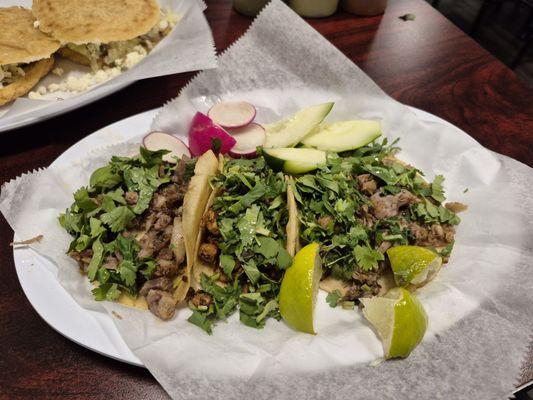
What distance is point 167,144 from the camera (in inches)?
80.2

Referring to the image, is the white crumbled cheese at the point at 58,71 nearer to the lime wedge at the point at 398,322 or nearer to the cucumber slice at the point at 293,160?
the cucumber slice at the point at 293,160

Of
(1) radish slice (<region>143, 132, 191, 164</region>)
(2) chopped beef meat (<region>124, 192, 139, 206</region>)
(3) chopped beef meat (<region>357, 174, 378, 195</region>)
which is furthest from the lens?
(1) radish slice (<region>143, 132, 191, 164</region>)

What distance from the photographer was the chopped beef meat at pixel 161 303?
1.46m

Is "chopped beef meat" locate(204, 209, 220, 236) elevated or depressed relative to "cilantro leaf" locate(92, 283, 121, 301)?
elevated

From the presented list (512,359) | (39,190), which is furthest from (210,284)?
(512,359)

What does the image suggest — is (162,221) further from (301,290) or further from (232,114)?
(232,114)

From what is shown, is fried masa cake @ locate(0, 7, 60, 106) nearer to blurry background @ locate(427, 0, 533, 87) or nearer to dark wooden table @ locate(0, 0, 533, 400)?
dark wooden table @ locate(0, 0, 533, 400)

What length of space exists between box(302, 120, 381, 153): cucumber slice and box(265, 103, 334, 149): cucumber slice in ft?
0.14

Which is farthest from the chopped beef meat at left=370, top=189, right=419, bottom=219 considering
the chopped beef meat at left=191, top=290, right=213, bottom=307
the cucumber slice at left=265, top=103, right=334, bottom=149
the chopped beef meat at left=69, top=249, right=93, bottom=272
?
the chopped beef meat at left=69, top=249, right=93, bottom=272

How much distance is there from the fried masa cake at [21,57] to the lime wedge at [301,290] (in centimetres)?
176

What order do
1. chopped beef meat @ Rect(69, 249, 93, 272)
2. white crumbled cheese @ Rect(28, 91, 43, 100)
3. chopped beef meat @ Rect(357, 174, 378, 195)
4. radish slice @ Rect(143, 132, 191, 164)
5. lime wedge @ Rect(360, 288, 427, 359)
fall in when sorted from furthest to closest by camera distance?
white crumbled cheese @ Rect(28, 91, 43, 100), radish slice @ Rect(143, 132, 191, 164), chopped beef meat @ Rect(357, 174, 378, 195), chopped beef meat @ Rect(69, 249, 93, 272), lime wedge @ Rect(360, 288, 427, 359)

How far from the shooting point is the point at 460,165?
2033 mm

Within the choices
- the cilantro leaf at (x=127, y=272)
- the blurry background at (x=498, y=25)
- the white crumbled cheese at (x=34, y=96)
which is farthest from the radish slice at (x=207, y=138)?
the blurry background at (x=498, y=25)

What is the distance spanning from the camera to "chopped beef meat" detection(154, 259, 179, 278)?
1549 mm
